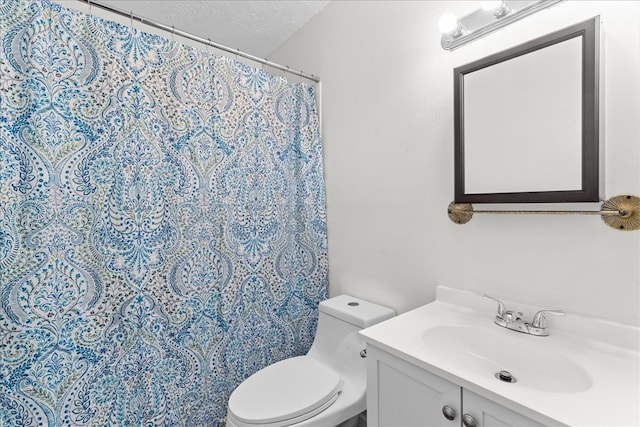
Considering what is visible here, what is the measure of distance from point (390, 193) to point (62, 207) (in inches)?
52.2

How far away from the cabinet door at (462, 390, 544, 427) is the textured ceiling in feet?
6.49

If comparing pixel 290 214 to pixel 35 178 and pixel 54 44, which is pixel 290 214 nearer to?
pixel 35 178

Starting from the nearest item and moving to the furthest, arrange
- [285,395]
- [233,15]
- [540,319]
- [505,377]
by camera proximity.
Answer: [505,377] → [540,319] → [285,395] → [233,15]

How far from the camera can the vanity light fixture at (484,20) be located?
0.98 meters

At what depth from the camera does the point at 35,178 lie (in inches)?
41.6

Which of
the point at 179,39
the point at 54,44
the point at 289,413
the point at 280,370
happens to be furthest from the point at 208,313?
the point at 179,39

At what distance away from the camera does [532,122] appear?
39.2 inches

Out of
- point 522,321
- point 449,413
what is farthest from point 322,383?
point 522,321

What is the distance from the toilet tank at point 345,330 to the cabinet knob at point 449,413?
2.00ft

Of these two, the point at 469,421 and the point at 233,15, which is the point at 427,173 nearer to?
the point at 469,421

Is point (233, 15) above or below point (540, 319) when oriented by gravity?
above

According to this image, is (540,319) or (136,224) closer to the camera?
(540,319)

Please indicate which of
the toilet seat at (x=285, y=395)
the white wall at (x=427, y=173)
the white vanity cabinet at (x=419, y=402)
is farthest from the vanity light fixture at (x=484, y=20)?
the toilet seat at (x=285, y=395)

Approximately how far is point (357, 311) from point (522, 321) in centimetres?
70
